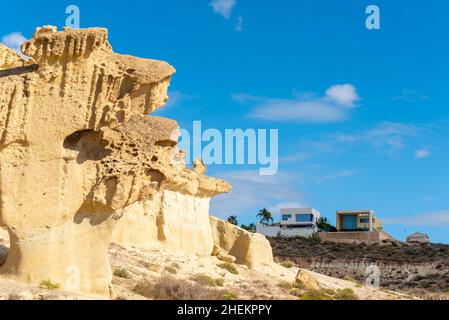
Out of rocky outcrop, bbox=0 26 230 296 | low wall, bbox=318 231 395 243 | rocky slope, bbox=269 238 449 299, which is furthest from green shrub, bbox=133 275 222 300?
low wall, bbox=318 231 395 243

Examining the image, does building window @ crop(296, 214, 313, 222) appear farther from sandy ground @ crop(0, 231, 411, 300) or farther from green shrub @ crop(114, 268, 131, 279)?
green shrub @ crop(114, 268, 131, 279)

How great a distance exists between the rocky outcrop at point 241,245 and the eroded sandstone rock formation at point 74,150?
13.4 meters

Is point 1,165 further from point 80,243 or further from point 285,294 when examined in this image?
point 285,294

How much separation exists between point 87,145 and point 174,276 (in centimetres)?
660

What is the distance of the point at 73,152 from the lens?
441 inches

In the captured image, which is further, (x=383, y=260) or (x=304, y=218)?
(x=304, y=218)

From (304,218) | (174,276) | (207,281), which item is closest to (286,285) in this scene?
(207,281)

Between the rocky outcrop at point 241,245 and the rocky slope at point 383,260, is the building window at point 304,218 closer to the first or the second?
the rocky slope at point 383,260

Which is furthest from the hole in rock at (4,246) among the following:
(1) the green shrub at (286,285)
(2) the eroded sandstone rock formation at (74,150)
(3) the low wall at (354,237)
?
(3) the low wall at (354,237)

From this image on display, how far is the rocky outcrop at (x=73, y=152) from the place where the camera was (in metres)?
10.7

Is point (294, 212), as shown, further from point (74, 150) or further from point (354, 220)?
point (74, 150)
